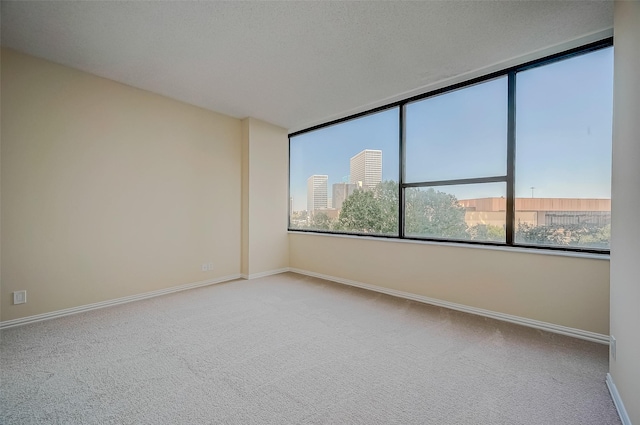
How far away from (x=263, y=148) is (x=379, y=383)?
12.9 feet

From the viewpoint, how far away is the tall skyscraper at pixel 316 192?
15.8 feet

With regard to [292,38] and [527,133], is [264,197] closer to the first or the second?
[292,38]

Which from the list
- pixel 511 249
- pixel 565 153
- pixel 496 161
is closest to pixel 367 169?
pixel 496 161

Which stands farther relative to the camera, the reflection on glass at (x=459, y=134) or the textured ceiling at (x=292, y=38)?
the reflection on glass at (x=459, y=134)

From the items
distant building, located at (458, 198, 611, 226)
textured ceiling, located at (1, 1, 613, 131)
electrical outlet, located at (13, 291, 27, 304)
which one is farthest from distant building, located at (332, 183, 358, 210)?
electrical outlet, located at (13, 291, 27, 304)

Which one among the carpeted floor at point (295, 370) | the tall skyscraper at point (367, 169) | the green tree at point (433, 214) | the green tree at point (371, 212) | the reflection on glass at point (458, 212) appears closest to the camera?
the carpeted floor at point (295, 370)

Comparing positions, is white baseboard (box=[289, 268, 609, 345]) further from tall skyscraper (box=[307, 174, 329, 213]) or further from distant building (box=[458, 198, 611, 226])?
tall skyscraper (box=[307, 174, 329, 213])

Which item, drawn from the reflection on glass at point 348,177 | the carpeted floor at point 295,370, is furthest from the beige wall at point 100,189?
the reflection on glass at point 348,177

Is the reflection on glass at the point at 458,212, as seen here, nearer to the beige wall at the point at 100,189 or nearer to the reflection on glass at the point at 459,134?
the reflection on glass at the point at 459,134

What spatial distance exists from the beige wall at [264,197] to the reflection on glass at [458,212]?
2.34 m

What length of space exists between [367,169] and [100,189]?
11.4 feet

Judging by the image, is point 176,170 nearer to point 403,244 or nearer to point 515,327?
point 403,244

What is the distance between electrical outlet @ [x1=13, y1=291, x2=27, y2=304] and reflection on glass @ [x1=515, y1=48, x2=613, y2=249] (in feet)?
16.6

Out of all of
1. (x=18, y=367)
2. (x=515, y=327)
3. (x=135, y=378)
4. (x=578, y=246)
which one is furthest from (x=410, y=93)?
(x=18, y=367)
